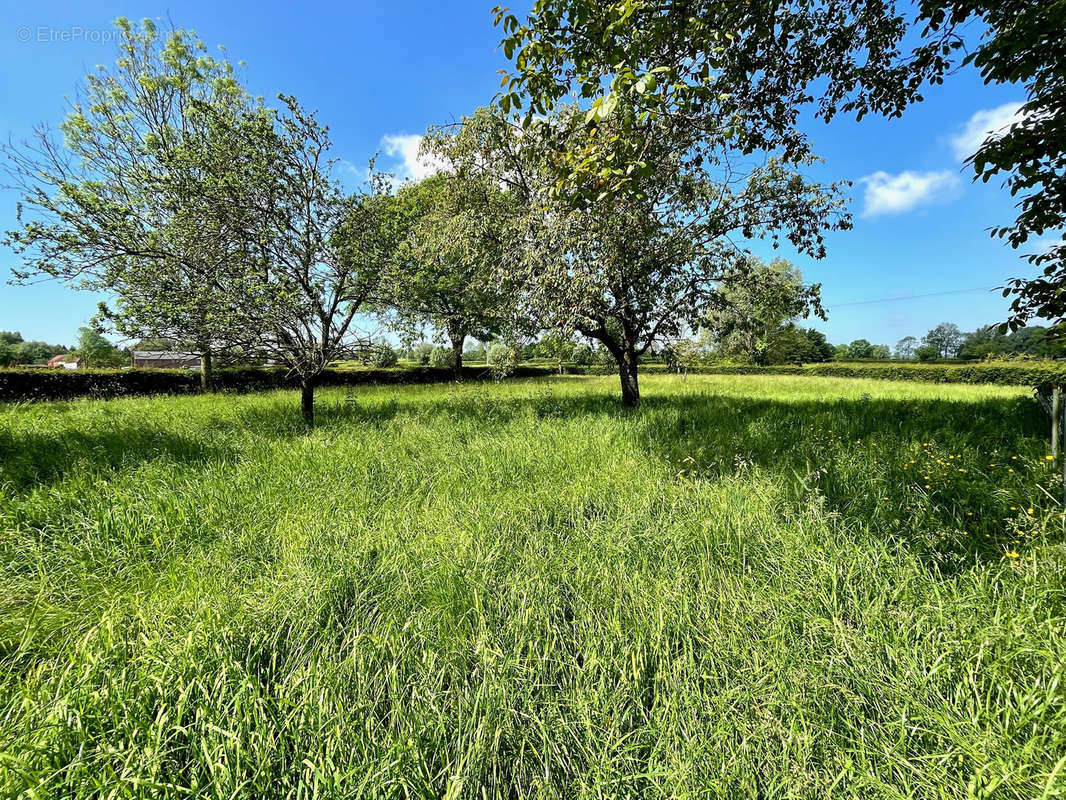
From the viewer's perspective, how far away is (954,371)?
87.9ft

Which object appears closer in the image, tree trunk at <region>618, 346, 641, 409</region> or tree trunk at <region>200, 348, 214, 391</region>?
tree trunk at <region>618, 346, 641, 409</region>

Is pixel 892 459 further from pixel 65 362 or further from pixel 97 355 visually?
pixel 65 362

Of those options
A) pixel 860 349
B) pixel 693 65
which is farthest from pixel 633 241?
pixel 860 349

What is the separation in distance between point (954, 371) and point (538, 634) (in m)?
40.3

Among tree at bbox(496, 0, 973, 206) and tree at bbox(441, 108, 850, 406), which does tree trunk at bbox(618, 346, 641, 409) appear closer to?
tree at bbox(441, 108, 850, 406)

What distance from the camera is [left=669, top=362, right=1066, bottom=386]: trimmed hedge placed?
823 inches

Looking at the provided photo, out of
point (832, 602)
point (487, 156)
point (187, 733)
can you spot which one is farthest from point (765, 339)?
point (187, 733)

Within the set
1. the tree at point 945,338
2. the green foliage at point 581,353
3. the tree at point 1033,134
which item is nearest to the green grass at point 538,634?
the tree at point 1033,134

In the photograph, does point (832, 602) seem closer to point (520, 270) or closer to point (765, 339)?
point (520, 270)

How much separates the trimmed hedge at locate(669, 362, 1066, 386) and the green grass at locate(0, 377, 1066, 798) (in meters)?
23.9

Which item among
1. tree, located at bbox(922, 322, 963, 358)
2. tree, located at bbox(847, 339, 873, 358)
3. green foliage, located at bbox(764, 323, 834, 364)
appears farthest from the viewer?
tree, located at bbox(922, 322, 963, 358)

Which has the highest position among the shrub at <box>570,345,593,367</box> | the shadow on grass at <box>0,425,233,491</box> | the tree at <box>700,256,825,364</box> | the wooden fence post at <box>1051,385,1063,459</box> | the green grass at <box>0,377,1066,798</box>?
the tree at <box>700,256,825,364</box>

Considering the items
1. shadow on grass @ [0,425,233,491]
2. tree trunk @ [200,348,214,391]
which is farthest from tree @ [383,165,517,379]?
tree trunk @ [200,348,214,391]

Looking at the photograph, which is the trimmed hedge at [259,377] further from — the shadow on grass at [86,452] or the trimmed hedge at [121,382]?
the shadow on grass at [86,452]
